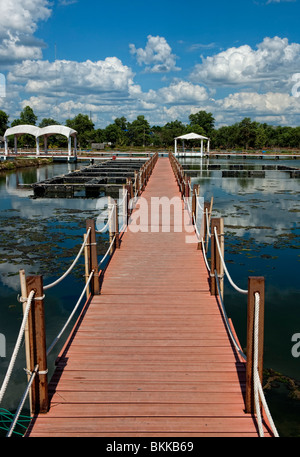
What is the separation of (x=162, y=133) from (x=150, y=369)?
89.8m

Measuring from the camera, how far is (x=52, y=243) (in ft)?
Result: 43.4

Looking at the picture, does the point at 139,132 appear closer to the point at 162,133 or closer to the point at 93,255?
the point at 162,133

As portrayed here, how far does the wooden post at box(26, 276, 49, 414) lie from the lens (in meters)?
3.62

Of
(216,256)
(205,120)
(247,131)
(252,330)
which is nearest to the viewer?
(252,330)

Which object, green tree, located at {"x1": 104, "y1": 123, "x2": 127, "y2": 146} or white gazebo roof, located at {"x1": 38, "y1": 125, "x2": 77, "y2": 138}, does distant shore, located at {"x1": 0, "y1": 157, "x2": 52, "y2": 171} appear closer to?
white gazebo roof, located at {"x1": 38, "y1": 125, "x2": 77, "y2": 138}

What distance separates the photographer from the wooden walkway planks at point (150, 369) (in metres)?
3.57

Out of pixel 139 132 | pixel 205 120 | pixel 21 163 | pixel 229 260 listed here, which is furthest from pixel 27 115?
pixel 229 260

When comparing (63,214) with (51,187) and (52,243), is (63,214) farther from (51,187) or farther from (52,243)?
(51,187)

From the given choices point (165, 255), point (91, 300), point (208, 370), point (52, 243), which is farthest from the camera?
point (52, 243)

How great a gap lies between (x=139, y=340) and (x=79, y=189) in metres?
24.1

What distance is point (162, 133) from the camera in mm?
91312

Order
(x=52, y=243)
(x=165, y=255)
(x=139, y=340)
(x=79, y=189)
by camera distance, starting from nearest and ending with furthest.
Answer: (x=139, y=340) < (x=165, y=255) < (x=52, y=243) < (x=79, y=189)

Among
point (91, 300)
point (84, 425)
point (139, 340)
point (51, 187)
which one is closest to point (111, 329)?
point (139, 340)
